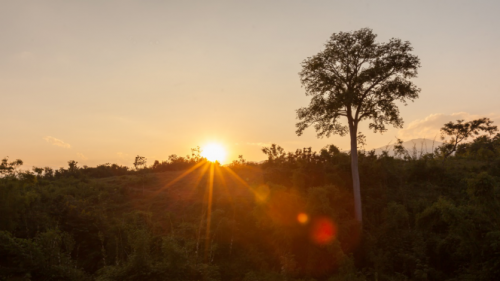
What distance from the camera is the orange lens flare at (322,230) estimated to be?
13357 millimetres

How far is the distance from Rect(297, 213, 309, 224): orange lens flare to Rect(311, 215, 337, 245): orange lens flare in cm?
42

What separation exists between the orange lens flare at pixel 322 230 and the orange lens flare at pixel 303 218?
421mm

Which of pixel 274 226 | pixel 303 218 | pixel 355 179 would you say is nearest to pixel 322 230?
pixel 303 218

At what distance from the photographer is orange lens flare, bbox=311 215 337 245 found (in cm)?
1336

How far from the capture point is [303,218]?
44.7ft

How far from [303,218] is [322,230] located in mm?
951

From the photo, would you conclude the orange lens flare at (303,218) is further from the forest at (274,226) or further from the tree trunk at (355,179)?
the tree trunk at (355,179)

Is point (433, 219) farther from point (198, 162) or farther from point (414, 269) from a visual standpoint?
point (198, 162)

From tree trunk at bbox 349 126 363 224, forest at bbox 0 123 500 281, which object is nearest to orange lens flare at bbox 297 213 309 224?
forest at bbox 0 123 500 281

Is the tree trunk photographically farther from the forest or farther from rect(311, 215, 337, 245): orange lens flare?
rect(311, 215, 337, 245): orange lens flare

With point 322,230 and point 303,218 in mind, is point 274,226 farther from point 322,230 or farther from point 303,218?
point 322,230

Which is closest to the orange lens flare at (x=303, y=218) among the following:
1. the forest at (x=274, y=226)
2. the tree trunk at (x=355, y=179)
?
the forest at (x=274, y=226)

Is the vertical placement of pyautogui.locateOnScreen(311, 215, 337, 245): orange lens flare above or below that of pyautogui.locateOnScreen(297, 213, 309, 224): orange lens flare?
below

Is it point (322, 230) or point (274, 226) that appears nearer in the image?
point (322, 230)
